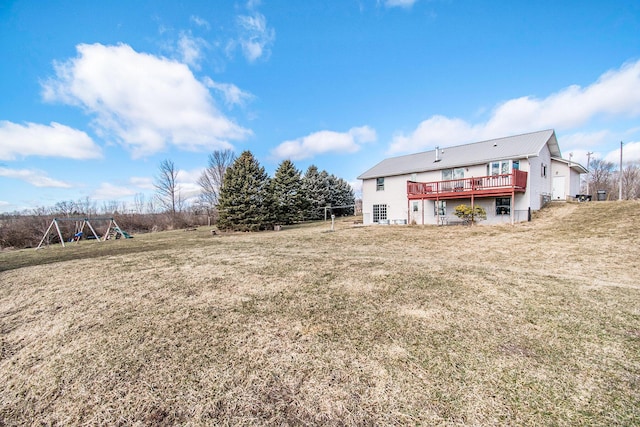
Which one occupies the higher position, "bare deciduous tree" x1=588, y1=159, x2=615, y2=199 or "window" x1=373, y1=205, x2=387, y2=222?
"bare deciduous tree" x1=588, y1=159, x2=615, y2=199

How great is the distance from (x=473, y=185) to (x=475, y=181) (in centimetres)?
87

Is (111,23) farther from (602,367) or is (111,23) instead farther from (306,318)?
(602,367)

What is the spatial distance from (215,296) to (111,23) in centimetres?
1287

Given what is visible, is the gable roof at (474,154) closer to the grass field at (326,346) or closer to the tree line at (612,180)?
the grass field at (326,346)

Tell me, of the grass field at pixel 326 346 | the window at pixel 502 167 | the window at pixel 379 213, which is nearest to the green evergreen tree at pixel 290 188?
the window at pixel 379 213

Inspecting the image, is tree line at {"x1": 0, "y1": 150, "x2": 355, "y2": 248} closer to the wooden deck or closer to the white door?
the wooden deck

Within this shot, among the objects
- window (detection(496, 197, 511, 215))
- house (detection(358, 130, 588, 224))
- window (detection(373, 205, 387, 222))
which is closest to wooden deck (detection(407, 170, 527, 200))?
house (detection(358, 130, 588, 224))

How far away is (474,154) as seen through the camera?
707 inches

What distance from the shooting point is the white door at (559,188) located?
18703 millimetres

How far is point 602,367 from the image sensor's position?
2.75 m

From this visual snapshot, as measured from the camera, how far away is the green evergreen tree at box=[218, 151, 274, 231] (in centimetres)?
1991

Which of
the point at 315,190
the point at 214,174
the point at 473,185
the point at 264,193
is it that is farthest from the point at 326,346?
the point at 214,174

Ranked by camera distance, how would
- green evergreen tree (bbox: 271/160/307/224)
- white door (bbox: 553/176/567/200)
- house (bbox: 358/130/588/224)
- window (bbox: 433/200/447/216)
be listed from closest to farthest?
house (bbox: 358/130/588/224)
window (bbox: 433/200/447/216)
white door (bbox: 553/176/567/200)
green evergreen tree (bbox: 271/160/307/224)

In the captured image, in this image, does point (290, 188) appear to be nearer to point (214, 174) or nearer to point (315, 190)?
point (315, 190)
